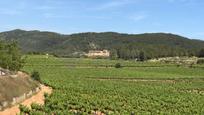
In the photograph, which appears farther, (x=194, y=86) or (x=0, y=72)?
(x=194, y=86)

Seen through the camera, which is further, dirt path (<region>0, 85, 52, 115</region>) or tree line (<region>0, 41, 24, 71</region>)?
tree line (<region>0, 41, 24, 71</region>)

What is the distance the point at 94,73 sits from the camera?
101 meters

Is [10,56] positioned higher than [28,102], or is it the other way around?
[10,56]

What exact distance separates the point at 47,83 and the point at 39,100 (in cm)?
2157

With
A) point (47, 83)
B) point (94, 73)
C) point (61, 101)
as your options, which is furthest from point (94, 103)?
point (94, 73)

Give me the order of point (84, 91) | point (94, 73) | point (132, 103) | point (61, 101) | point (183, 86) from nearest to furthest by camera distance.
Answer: point (61, 101) < point (132, 103) < point (84, 91) < point (183, 86) < point (94, 73)

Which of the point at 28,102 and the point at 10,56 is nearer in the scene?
the point at 28,102

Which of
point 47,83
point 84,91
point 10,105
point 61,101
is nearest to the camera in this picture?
point 10,105

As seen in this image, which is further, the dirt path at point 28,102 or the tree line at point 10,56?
the tree line at point 10,56

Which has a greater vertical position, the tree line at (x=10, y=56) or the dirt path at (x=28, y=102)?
the tree line at (x=10, y=56)

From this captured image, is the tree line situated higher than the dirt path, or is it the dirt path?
the tree line

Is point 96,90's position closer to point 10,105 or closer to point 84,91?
point 84,91

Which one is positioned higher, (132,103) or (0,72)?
(0,72)

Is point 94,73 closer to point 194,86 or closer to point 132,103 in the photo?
point 194,86
